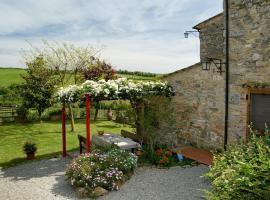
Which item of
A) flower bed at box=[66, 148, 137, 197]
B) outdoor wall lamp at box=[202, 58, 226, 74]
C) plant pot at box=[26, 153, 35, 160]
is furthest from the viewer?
plant pot at box=[26, 153, 35, 160]

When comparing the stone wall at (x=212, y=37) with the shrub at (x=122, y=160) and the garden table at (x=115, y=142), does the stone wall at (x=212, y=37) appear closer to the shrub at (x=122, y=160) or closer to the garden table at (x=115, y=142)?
the garden table at (x=115, y=142)

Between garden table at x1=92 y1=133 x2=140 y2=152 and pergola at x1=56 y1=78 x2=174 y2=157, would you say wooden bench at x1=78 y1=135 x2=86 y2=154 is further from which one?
pergola at x1=56 y1=78 x2=174 y2=157

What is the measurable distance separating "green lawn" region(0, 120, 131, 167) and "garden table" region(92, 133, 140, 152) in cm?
267

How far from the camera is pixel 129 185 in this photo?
9750 mm

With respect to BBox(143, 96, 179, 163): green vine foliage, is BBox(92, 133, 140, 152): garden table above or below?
below

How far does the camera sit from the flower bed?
30.8 ft

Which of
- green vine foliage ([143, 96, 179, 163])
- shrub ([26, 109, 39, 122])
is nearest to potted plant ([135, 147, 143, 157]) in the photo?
green vine foliage ([143, 96, 179, 163])

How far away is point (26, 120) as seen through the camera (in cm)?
2559

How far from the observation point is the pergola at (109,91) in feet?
39.5

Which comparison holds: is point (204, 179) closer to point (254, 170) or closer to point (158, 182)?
point (158, 182)

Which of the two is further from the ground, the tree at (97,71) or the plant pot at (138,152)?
the tree at (97,71)

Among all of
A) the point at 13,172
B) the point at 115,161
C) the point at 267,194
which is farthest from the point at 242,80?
the point at 13,172

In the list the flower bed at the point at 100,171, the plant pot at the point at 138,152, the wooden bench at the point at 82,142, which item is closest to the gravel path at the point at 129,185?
the flower bed at the point at 100,171

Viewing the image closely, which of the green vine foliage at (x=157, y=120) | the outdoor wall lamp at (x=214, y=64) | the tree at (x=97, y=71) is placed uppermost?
the tree at (x=97, y=71)
